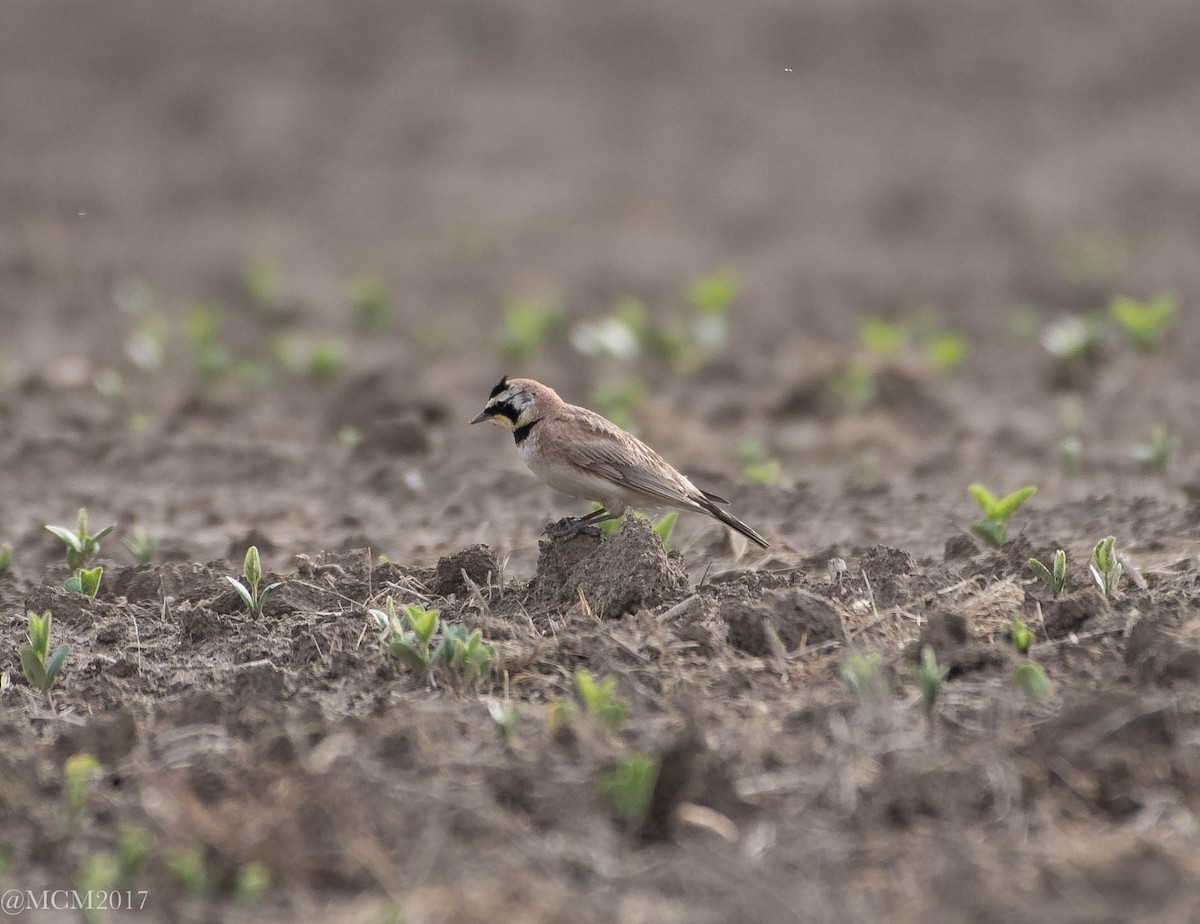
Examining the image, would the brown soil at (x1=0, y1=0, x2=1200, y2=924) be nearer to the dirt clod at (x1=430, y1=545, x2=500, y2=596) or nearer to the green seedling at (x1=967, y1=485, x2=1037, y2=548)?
the dirt clod at (x1=430, y1=545, x2=500, y2=596)

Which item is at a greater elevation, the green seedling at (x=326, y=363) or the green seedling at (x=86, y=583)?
the green seedling at (x=326, y=363)

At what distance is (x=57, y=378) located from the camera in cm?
1140

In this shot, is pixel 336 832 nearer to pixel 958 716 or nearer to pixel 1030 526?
pixel 958 716

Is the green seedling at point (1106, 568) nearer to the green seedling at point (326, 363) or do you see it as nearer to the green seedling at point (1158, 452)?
the green seedling at point (1158, 452)

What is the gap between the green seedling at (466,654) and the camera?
17.6 feet

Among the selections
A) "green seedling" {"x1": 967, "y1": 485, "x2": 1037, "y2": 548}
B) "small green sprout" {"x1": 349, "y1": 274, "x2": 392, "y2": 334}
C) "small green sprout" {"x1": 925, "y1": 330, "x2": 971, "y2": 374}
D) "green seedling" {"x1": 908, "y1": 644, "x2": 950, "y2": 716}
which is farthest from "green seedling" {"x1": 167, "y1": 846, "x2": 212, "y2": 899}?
"small green sprout" {"x1": 349, "y1": 274, "x2": 392, "y2": 334}

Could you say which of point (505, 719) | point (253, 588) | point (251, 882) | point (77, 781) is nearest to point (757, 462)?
point (253, 588)

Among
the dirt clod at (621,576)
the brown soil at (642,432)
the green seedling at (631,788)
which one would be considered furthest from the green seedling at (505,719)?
the dirt clod at (621,576)

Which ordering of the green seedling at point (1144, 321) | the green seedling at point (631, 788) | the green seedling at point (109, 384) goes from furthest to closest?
the green seedling at point (109, 384)
the green seedling at point (1144, 321)
the green seedling at point (631, 788)

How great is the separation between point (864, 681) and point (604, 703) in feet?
2.72

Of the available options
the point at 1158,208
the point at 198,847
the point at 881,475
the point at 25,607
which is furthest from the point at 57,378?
the point at 1158,208

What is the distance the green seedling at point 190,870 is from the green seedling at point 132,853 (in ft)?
0.25

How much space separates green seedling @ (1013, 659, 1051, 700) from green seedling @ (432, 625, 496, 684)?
70.9 inches

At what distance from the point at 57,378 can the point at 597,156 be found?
930 cm
